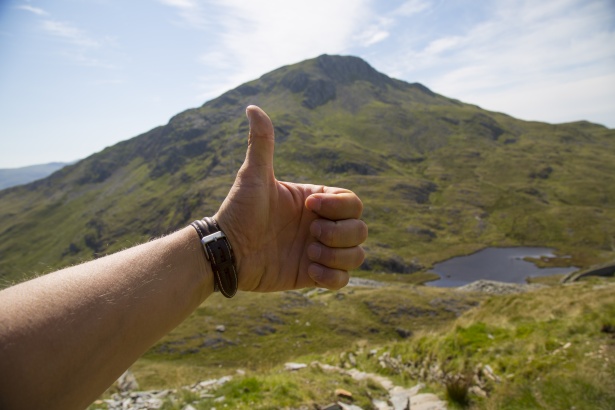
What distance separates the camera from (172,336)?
5281 cm

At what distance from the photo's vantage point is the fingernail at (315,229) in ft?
13.5

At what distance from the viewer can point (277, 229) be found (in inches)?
175

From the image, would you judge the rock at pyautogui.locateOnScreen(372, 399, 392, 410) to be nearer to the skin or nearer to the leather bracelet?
the skin

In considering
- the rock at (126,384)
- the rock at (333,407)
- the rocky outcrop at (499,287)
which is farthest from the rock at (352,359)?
the rocky outcrop at (499,287)

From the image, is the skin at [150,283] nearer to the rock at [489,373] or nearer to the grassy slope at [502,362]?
the grassy slope at [502,362]

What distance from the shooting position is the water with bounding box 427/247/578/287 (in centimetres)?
9831

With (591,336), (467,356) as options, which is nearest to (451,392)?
(467,356)

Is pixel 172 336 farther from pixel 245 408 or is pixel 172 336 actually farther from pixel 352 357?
pixel 245 408

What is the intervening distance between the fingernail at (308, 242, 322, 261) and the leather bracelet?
0.84 metres

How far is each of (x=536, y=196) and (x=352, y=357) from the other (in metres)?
179

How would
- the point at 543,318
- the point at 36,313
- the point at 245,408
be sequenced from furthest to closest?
the point at 543,318, the point at 245,408, the point at 36,313

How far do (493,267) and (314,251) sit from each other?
11672 cm

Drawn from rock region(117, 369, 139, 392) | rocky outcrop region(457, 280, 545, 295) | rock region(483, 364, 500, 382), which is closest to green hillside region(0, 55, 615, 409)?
rock region(483, 364, 500, 382)

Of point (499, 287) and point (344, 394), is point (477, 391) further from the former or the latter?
point (499, 287)
